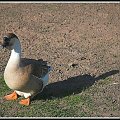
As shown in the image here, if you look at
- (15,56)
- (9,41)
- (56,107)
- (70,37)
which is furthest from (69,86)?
(70,37)

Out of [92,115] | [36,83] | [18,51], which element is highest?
[18,51]

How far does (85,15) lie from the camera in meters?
10.7

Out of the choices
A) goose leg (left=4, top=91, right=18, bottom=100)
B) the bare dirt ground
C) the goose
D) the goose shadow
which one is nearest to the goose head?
the goose

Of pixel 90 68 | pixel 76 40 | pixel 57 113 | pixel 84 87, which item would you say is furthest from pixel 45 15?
pixel 57 113

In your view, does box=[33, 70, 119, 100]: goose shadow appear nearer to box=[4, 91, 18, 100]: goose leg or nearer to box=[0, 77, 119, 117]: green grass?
box=[0, 77, 119, 117]: green grass

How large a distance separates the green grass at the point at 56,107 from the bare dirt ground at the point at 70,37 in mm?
227

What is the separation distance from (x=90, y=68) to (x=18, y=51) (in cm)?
209

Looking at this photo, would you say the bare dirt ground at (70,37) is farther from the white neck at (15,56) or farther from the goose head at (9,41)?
the goose head at (9,41)

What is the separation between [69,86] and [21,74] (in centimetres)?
127

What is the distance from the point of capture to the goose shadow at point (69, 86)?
6949mm

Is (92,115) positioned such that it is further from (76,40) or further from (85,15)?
(85,15)

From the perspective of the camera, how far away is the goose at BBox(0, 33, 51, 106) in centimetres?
631

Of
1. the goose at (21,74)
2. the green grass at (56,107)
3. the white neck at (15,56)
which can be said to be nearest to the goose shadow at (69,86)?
the green grass at (56,107)

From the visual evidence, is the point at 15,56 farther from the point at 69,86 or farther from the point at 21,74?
the point at 69,86
